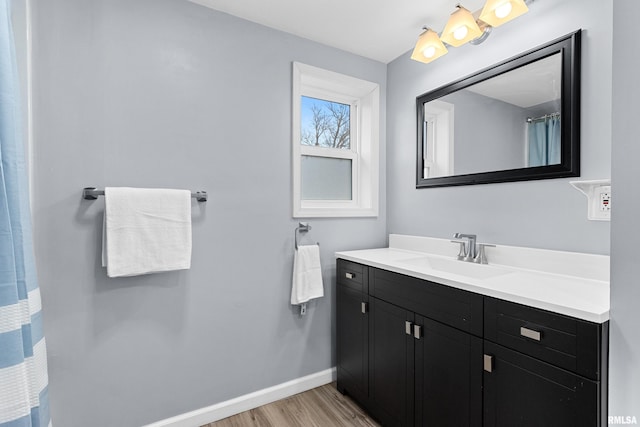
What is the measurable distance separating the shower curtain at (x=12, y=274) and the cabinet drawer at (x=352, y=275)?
145cm

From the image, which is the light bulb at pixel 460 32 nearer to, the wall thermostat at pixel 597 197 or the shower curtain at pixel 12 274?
the wall thermostat at pixel 597 197

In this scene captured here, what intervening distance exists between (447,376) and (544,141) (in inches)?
45.9

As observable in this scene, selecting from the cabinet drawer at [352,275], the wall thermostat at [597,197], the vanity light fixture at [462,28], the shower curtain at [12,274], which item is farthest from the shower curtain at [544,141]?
the shower curtain at [12,274]

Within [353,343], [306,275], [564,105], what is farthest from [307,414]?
[564,105]

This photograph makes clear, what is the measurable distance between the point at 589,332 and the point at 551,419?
317 millimetres

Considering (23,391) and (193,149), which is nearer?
(23,391)

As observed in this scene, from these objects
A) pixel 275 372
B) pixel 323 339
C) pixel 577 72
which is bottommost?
pixel 275 372

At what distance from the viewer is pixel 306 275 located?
196 cm

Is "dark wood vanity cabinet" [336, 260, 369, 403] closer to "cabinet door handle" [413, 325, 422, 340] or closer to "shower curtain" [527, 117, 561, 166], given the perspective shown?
"cabinet door handle" [413, 325, 422, 340]

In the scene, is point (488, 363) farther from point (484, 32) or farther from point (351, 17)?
point (351, 17)

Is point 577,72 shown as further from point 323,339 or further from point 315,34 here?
point 323,339

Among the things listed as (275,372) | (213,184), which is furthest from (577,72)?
(275,372)

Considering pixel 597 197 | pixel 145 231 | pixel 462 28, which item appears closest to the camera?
pixel 597 197

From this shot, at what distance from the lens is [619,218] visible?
0.93 m
